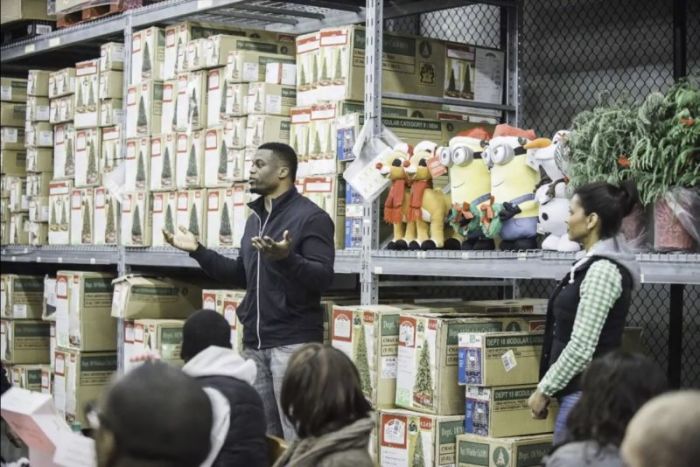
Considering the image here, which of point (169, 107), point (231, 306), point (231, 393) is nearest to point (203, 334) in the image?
point (231, 393)

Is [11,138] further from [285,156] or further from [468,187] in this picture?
[468,187]

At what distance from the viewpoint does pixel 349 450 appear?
9.52 ft

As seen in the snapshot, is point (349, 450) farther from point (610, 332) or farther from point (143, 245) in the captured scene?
point (143, 245)

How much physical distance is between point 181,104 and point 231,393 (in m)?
3.54

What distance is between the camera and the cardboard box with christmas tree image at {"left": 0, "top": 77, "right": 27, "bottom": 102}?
838 centimetres

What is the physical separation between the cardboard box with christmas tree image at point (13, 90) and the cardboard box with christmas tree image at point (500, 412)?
16.2 feet

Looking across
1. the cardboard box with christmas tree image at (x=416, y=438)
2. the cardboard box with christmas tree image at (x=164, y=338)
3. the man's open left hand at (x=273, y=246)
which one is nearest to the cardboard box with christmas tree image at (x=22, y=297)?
the cardboard box with christmas tree image at (x=164, y=338)

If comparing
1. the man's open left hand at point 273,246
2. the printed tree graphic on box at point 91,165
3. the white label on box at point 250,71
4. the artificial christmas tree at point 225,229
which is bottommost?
the man's open left hand at point 273,246

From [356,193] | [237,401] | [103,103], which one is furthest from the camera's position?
[103,103]

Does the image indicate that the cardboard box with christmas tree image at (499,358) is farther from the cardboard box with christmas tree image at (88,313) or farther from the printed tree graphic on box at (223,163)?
the cardboard box with christmas tree image at (88,313)

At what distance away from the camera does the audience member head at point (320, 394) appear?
292cm

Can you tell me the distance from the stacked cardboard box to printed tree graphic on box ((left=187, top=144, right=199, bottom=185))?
87.1 inches

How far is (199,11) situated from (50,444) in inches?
147

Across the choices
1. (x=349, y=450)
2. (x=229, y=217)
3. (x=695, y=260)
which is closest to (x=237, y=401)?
(x=349, y=450)
